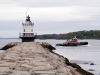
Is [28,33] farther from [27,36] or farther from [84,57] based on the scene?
[84,57]

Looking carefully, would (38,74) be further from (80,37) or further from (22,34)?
(80,37)

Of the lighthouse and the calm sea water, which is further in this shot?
the lighthouse

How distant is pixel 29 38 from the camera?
41688 mm

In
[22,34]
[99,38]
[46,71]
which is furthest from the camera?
[99,38]

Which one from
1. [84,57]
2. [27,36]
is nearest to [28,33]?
[27,36]

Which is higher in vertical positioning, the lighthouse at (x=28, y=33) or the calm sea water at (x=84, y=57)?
the lighthouse at (x=28, y=33)

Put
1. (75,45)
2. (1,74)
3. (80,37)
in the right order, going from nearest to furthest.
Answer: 1. (1,74)
2. (75,45)
3. (80,37)

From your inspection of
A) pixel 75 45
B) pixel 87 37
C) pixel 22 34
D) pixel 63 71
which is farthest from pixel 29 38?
pixel 87 37

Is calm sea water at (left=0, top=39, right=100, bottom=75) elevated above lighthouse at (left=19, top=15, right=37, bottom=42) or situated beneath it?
situated beneath

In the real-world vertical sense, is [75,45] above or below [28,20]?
below

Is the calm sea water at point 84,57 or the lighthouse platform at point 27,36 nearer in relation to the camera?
the calm sea water at point 84,57

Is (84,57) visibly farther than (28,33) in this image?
No

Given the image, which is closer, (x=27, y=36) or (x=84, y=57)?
(x=84, y=57)

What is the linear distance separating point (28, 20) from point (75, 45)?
2604 centimetres
